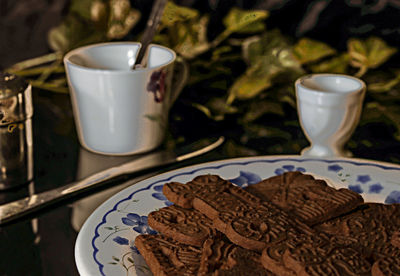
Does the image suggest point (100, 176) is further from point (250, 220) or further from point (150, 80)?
point (250, 220)

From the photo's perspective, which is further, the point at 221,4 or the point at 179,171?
the point at 221,4

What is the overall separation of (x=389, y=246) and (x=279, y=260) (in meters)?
0.13

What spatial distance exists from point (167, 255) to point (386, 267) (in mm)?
211

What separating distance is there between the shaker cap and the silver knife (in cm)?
12

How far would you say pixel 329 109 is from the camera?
851 millimetres

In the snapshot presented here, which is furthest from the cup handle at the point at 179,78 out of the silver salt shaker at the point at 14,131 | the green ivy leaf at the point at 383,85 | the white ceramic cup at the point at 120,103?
the green ivy leaf at the point at 383,85

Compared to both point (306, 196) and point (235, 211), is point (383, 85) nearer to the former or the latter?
point (306, 196)

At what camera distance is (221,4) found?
122 cm

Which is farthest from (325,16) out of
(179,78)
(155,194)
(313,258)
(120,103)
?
(313,258)

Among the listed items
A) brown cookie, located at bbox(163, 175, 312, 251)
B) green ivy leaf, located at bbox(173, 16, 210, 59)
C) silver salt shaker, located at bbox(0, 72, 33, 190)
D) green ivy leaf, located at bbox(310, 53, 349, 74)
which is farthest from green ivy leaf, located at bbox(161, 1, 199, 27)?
brown cookie, located at bbox(163, 175, 312, 251)

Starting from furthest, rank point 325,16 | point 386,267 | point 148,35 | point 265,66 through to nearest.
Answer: point 325,16, point 265,66, point 148,35, point 386,267

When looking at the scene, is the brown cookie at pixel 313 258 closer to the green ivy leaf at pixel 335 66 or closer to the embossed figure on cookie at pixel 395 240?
the embossed figure on cookie at pixel 395 240

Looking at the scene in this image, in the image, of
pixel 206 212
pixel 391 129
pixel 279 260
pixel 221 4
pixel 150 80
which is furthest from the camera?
pixel 221 4

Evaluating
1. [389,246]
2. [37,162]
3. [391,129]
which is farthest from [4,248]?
[391,129]
